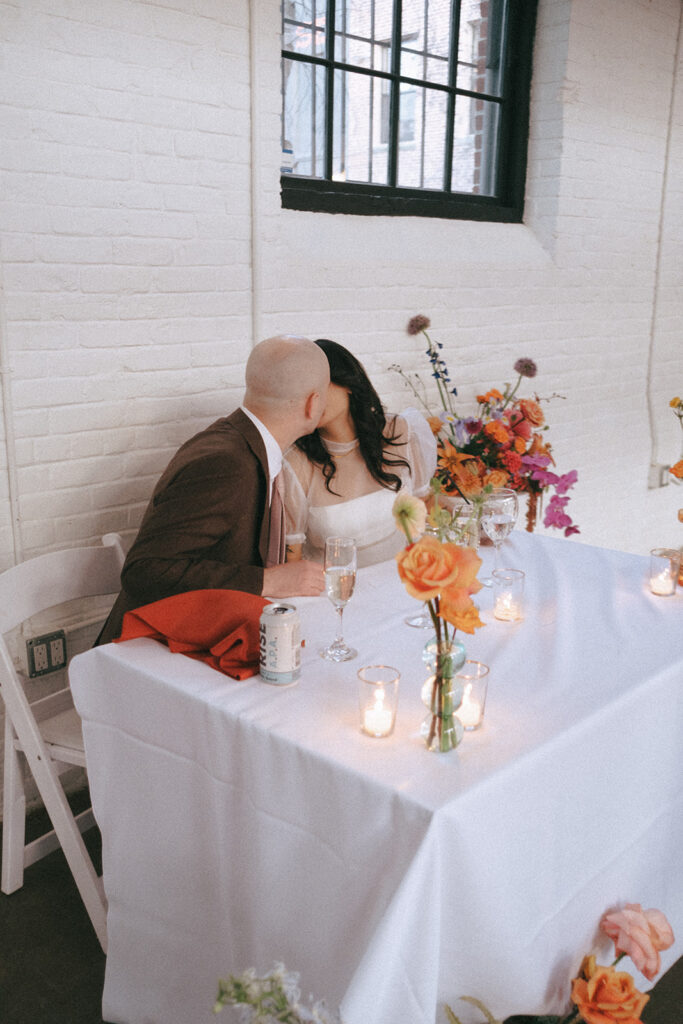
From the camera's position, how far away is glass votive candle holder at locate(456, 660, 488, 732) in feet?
4.39

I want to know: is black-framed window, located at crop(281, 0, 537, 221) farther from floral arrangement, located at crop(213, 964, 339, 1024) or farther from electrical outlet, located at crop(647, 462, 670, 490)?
floral arrangement, located at crop(213, 964, 339, 1024)

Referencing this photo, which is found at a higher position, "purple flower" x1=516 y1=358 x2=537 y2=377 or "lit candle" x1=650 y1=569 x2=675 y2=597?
"purple flower" x1=516 y1=358 x2=537 y2=377

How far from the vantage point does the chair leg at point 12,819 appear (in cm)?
208

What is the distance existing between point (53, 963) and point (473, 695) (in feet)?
4.06

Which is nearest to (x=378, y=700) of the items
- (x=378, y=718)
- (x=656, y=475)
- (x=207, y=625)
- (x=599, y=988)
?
(x=378, y=718)

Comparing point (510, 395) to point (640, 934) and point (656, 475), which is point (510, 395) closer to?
point (656, 475)

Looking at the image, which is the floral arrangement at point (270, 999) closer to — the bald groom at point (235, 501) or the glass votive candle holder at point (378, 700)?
the glass votive candle holder at point (378, 700)

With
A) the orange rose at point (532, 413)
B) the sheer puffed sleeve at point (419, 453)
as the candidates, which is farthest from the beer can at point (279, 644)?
the orange rose at point (532, 413)

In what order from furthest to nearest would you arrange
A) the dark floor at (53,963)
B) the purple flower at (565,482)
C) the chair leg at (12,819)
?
1. the purple flower at (565,482)
2. the chair leg at (12,819)
3. the dark floor at (53,963)

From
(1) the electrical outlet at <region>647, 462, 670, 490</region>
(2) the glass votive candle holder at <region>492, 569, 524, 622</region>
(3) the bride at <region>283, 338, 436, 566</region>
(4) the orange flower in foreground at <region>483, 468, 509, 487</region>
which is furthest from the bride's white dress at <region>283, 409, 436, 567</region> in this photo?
(1) the electrical outlet at <region>647, 462, 670, 490</region>

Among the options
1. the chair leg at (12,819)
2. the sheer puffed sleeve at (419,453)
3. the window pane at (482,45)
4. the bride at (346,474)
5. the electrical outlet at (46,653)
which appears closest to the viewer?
the chair leg at (12,819)

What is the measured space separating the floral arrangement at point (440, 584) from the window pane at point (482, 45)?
113 inches

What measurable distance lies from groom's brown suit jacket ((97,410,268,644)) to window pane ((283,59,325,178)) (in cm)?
132

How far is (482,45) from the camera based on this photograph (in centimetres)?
357
